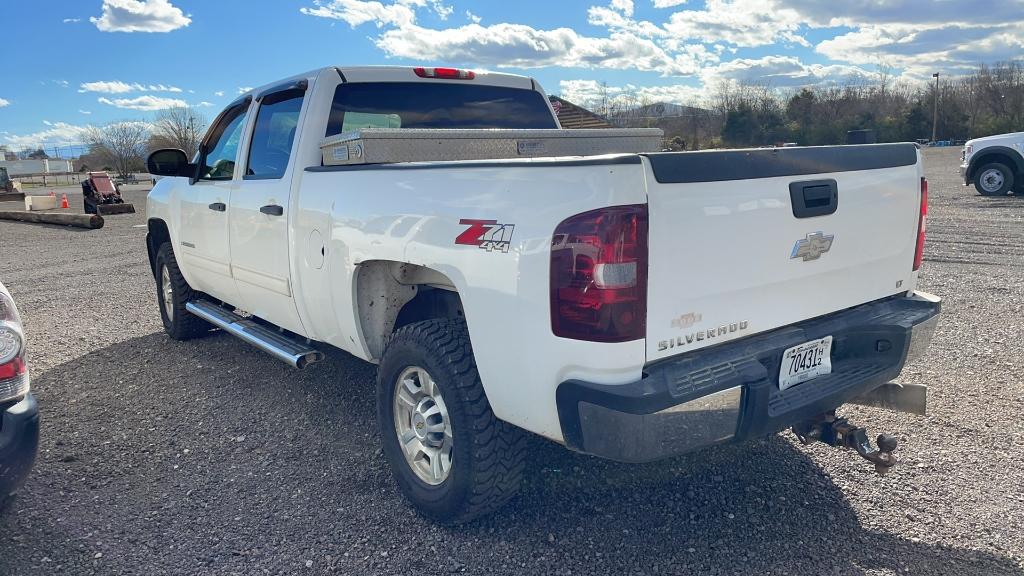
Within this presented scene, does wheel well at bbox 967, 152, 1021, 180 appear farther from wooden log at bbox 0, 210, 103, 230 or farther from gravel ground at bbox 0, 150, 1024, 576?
wooden log at bbox 0, 210, 103, 230

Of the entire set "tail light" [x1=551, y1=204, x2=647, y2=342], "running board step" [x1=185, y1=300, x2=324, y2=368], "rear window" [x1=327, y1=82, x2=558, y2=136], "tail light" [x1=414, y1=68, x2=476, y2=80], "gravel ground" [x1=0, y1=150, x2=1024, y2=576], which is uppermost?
"tail light" [x1=414, y1=68, x2=476, y2=80]

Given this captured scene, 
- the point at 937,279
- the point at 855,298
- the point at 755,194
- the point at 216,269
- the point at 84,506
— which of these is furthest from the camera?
the point at 937,279

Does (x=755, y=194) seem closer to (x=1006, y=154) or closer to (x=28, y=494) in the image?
(x=28, y=494)

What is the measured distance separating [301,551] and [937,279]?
23.6ft

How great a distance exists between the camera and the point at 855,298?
3.15 m

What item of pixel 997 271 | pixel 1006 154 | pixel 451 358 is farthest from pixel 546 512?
pixel 1006 154

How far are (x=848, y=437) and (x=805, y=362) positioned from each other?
16.3 inches

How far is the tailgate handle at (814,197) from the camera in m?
2.73

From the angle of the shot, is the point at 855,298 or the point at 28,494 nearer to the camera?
the point at 855,298

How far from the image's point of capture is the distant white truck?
1476 cm

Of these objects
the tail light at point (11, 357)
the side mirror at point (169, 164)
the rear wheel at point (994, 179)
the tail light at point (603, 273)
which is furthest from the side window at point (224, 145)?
the rear wheel at point (994, 179)

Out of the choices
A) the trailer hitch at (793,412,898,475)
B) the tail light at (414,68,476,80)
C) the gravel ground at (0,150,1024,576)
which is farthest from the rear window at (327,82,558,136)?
the trailer hitch at (793,412,898,475)

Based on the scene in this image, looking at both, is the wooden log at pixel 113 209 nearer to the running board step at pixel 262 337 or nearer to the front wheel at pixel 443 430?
the running board step at pixel 262 337

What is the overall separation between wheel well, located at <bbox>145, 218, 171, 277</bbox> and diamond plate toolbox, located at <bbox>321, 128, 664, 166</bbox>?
292cm
